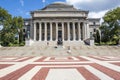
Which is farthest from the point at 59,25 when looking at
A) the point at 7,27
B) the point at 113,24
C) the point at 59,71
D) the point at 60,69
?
the point at 59,71

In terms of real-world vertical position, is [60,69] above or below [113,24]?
below

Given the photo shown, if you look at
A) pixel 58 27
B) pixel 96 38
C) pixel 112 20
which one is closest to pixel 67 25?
pixel 58 27

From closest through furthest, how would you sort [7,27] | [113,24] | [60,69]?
[60,69]
[113,24]
[7,27]

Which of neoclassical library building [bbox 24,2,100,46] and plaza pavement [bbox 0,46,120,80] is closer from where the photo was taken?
plaza pavement [bbox 0,46,120,80]

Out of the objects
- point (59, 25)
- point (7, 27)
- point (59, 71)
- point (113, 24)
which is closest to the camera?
point (59, 71)

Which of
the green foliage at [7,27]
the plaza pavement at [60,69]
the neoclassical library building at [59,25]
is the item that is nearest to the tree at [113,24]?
the neoclassical library building at [59,25]

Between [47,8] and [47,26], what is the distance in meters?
8.90

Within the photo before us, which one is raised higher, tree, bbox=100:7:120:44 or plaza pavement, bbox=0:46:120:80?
tree, bbox=100:7:120:44

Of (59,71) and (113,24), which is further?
(113,24)

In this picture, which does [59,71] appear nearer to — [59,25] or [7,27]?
[7,27]

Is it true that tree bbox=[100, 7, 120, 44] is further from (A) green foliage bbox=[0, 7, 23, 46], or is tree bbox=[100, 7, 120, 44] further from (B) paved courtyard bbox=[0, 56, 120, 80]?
(B) paved courtyard bbox=[0, 56, 120, 80]

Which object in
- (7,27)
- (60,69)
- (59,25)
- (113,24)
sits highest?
(59,25)

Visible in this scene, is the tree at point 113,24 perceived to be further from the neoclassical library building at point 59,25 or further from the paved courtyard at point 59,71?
the paved courtyard at point 59,71

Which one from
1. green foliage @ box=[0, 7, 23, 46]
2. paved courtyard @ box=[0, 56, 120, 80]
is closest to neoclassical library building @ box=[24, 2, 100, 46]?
green foliage @ box=[0, 7, 23, 46]
